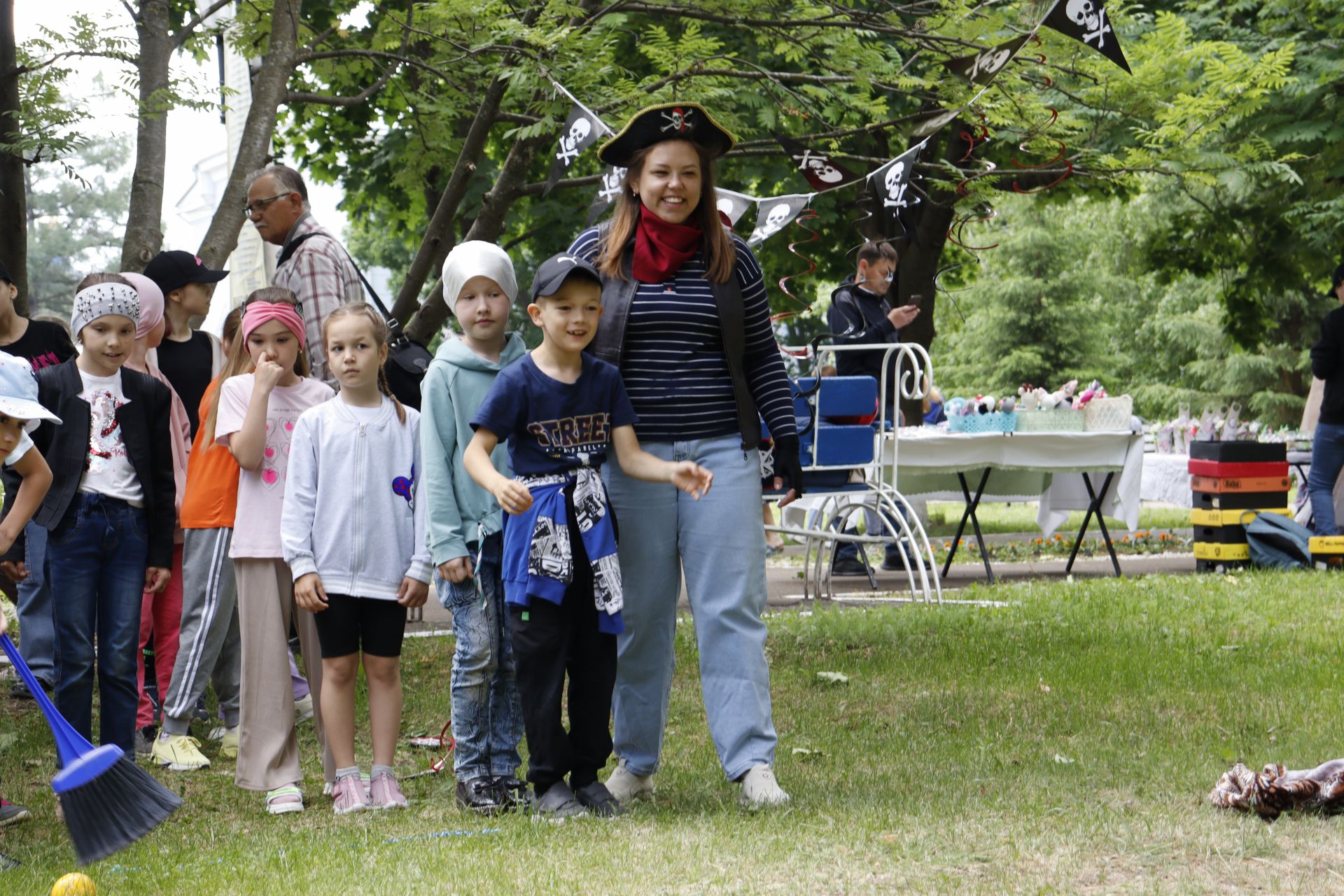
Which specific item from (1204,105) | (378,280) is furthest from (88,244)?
(1204,105)

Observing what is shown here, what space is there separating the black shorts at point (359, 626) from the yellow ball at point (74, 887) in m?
1.24

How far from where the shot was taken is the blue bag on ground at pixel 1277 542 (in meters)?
11.2

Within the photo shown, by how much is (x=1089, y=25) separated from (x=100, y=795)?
215 inches

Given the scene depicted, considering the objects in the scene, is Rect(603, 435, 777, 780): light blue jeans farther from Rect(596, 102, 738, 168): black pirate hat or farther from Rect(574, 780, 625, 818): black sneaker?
Rect(596, 102, 738, 168): black pirate hat

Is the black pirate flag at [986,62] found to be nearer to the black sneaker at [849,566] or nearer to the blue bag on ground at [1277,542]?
the black sneaker at [849,566]

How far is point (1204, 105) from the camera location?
8.25 metres

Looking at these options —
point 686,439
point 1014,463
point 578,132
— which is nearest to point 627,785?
point 686,439

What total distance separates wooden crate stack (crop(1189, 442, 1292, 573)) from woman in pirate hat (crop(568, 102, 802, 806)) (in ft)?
25.6

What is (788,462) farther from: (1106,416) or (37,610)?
(1106,416)

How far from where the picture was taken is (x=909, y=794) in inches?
179

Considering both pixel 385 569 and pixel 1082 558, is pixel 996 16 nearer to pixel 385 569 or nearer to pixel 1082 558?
pixel 385 569

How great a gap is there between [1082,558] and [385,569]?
9.67 metres

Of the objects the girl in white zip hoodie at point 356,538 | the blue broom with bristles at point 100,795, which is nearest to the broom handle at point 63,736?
A: the blue broom with bristles at point 100,795

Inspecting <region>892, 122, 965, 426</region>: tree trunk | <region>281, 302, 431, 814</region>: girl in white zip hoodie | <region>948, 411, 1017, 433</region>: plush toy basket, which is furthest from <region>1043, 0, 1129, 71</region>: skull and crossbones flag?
<region>892, 122, 965, 426</region>: tree trunk
